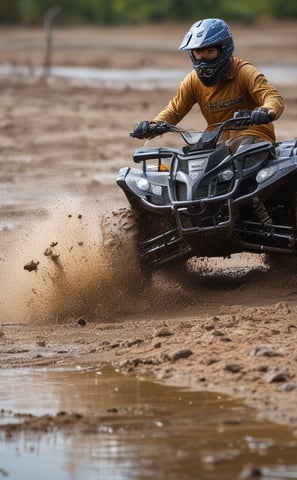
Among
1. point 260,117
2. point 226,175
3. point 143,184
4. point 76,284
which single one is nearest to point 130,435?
point 226,175

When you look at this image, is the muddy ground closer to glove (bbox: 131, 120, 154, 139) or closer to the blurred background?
glove (bbox: 131, 120, 154, 139)

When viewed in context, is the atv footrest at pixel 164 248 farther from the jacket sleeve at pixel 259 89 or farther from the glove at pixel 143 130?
the jacket sleeve at pixel 259 89

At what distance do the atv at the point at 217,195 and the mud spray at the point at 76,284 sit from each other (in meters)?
0.30

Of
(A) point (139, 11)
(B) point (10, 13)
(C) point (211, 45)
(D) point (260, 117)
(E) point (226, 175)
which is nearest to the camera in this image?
Result: (D) point (260, 117)

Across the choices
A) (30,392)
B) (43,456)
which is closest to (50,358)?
(30,392)

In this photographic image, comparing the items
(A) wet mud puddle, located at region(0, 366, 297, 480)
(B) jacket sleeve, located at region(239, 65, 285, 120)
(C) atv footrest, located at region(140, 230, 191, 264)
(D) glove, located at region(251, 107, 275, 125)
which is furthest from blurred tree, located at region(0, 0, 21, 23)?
(A) wet mud puddle, located at region(0, 366, 297, 480)

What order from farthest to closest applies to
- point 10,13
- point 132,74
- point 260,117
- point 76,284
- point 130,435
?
point 10,13 < point 132,74 < point 76,284 < point 260,117 < point 130,435

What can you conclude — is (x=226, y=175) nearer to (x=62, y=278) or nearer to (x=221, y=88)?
(x=221, y=88)

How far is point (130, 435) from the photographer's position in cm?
636

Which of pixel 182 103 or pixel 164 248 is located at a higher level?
pixel 182 103

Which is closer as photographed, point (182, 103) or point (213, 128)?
point (213, 128)

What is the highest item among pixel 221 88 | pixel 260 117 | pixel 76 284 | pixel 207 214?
pixel 221 88

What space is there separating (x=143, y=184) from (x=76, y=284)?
1008 millimetres

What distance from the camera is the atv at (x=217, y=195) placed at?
9.01 meters
